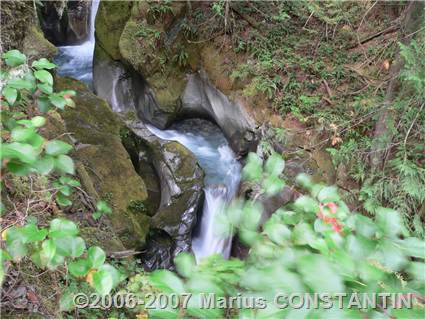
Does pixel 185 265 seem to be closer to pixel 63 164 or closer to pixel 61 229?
pixel 61 229

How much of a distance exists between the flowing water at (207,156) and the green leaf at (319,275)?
14.0ft

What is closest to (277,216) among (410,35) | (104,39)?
(410,35)

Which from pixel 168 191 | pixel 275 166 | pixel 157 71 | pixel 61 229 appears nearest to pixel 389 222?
pixel 275 166

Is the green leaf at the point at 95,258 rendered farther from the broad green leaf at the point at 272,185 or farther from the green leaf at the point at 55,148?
the broad green leaf at the point at 272,185

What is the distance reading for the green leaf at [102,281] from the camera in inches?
39.4

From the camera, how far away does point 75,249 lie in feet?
3.33

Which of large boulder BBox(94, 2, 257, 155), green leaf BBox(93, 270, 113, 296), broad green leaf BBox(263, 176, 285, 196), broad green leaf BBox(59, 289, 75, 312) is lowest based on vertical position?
broad green leaf BBox(59, 289, 75, 312)

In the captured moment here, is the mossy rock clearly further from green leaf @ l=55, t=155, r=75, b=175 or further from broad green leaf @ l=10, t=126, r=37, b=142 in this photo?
broad green leaf @ l=10, t=126, r=37, b=142

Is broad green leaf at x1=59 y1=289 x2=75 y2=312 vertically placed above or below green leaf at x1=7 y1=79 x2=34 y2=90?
below

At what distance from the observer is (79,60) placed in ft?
30.6

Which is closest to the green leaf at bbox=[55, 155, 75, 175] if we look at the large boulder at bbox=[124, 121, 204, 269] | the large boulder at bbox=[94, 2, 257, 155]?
the large boulder at bbox=[124, 121, 204, 269]

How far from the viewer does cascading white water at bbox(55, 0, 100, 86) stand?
28.3 ft

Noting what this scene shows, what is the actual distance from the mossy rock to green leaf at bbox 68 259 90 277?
3599 millimetres

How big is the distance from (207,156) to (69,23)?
679 cm
